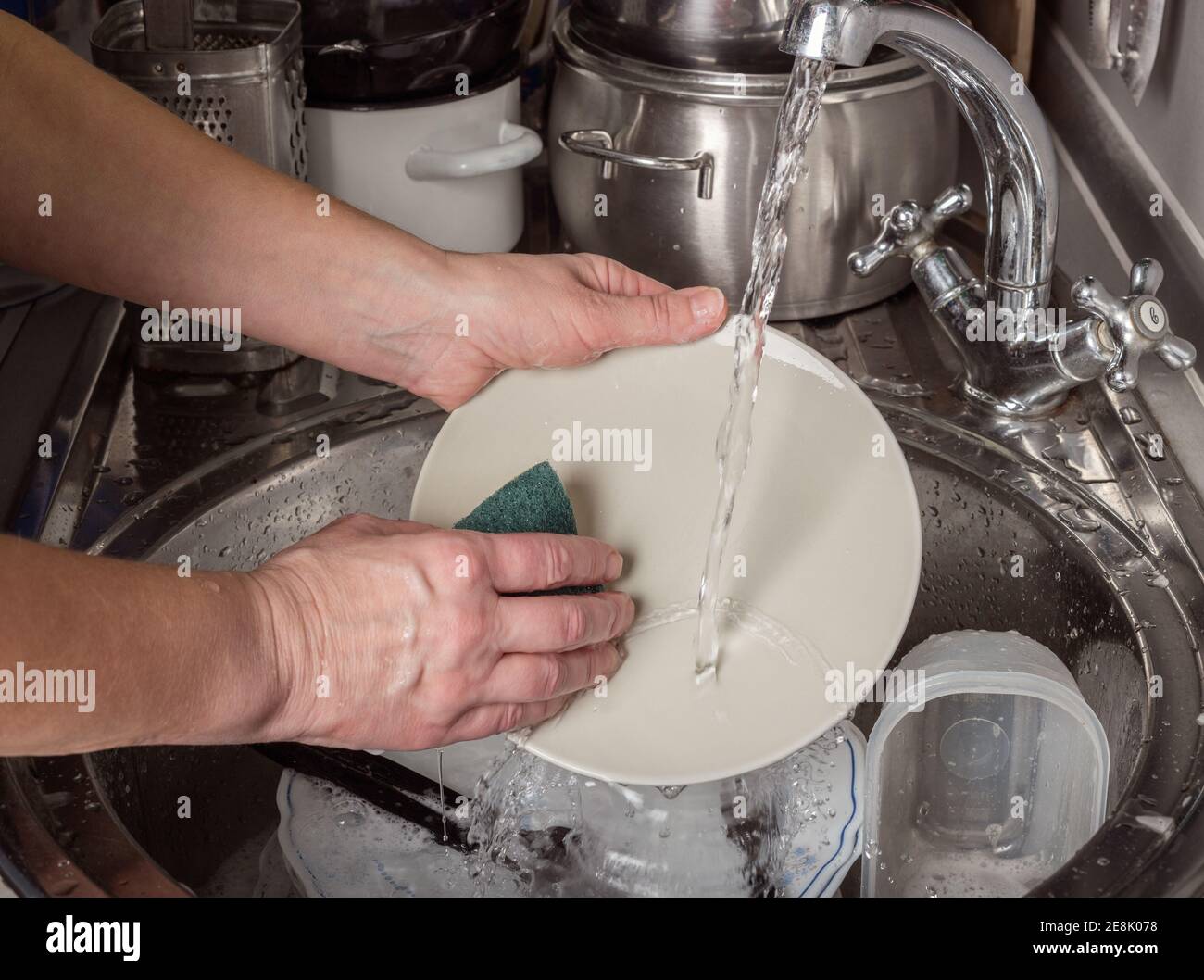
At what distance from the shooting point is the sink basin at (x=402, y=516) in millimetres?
758

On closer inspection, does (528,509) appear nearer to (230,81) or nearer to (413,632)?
(413,632)

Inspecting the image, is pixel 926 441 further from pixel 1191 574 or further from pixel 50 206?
pixel 50 206

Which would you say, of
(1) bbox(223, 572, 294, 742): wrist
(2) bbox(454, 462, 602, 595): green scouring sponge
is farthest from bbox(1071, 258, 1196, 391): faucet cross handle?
(1) bbox(223, 572, 294, 742): wrist

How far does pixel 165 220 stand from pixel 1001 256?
53cm

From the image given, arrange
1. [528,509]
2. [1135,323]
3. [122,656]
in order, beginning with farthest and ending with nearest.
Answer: [1135,323] → [528,509] → [122,656]

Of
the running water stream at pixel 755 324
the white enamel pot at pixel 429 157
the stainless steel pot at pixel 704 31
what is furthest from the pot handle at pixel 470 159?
the running water stream at pixel 755 324

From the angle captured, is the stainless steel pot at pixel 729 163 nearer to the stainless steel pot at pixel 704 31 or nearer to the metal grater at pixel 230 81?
the stainless steel pot at pixel 704 31

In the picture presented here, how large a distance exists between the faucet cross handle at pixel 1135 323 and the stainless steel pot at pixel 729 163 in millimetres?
202

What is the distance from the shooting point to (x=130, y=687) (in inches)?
20.2

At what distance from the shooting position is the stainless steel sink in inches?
26.9

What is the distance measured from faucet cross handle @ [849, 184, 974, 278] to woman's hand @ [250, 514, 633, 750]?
39cm

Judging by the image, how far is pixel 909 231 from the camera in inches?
35.5

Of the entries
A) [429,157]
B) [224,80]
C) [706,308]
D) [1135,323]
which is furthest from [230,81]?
[1135,323]
